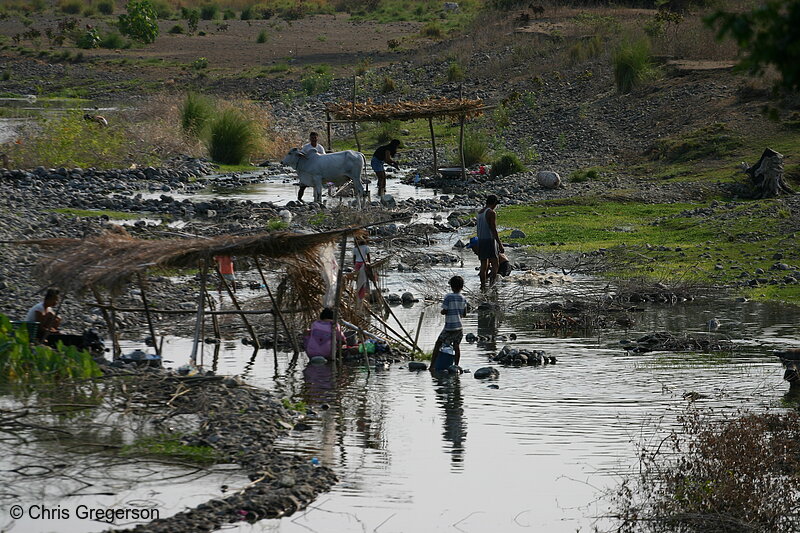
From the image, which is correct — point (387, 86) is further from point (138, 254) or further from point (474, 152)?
point (138, 254)

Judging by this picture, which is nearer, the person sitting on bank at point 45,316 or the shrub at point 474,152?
the person sitting on bank at point 45,316

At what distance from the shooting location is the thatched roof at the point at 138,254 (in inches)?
456

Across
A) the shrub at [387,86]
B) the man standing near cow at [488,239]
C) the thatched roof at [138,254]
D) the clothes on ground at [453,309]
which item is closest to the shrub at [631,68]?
the shrub at [387,86]

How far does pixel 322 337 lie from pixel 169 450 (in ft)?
12.5

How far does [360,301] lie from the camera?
44.3 feet

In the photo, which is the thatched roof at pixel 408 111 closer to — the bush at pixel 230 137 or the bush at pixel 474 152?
the bush at pixel 474 152

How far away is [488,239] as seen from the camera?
17.4 m

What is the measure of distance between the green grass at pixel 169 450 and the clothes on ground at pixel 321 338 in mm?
3512

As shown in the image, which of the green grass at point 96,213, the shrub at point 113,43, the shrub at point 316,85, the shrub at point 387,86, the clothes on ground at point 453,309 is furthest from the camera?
the shrub at point 113,43

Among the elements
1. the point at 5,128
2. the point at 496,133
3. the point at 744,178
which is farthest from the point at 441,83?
A: the point at 744,178

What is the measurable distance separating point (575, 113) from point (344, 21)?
36.5 meters

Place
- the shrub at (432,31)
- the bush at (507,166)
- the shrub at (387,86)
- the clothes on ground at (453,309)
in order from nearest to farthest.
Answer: the clothes on ground at (453,309), the bush at (507,166), the shrub at (387,86), the shrub at (432,31)

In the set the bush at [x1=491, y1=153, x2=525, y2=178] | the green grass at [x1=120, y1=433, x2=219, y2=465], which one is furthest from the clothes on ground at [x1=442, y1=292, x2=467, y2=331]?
the bush at [x1=491, y1=153, x2=525, y2=178]

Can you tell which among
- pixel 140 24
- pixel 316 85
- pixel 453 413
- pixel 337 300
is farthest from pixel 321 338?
pixel 140 24
